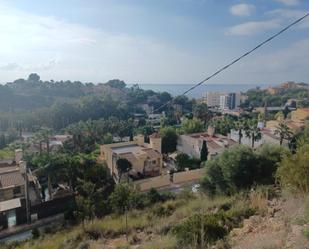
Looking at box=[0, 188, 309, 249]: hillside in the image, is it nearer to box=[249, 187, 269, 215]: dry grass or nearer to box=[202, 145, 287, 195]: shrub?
box=[249, 187, 269, 215]: dry grass

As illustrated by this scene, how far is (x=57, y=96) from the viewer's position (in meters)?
87.4

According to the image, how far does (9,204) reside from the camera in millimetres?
16109

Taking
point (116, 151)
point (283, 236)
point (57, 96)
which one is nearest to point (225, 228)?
point (283, 236)

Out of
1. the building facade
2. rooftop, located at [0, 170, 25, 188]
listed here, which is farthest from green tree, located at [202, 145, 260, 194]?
the building facade

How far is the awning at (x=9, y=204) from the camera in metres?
15.6

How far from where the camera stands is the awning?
51.2ft

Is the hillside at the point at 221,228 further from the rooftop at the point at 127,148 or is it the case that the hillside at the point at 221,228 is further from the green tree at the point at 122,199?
the rooftop at the point at 127,148

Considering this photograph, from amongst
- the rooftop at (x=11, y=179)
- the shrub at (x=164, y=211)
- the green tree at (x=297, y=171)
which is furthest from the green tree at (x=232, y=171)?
the rooftop at (x=11, y=179)

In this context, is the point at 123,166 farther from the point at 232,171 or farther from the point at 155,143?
the point at 232,171

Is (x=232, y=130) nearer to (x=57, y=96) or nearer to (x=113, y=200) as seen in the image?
(x=113, y=200)

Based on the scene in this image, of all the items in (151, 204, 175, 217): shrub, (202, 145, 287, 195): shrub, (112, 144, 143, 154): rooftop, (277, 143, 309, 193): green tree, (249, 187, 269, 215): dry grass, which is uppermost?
(277, 143, 309, 193): green tree

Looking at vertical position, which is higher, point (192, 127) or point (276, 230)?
point (276, 230)

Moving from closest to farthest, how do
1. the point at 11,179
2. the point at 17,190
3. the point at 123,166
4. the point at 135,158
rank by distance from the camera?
1. the point at 17,190
2. the point at 11,179
3. the point at 123,166
4. the point at 135,158

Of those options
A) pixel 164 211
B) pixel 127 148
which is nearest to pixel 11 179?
pixel 127 148
